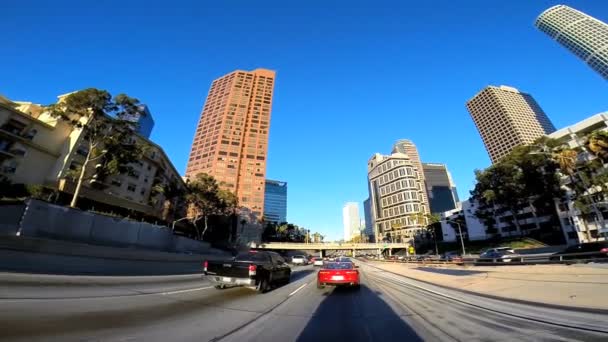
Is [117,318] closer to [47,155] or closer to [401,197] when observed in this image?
[47,155]

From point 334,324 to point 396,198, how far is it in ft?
540

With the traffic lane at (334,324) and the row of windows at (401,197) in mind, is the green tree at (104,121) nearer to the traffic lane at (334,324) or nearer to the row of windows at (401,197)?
the traffic lane at (334,324)

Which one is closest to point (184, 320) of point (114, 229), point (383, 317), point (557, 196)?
point (383, 317)

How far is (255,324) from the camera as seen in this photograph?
575cm

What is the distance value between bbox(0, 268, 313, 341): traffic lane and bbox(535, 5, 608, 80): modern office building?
200 metres

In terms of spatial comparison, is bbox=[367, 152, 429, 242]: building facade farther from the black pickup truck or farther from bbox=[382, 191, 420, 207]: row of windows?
the black pickup truck

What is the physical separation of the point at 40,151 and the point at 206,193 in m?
26.5

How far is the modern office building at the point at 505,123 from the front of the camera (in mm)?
171375

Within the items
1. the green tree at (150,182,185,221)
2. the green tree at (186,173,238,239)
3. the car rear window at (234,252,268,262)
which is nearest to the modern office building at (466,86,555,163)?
the green tree at (186,173,238,239)

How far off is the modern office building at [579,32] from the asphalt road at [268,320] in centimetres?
19538

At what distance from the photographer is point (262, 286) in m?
11.2

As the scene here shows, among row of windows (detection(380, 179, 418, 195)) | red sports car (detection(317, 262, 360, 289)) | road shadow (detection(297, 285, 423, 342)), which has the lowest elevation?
road shadow (detection(297, 285, 423, 342))

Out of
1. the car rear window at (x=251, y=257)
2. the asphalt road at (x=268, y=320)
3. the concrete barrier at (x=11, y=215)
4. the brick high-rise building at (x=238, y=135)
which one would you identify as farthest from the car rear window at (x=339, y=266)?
the brick high-rise building at (x=238, y=135)

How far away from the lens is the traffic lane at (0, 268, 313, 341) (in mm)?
4328
